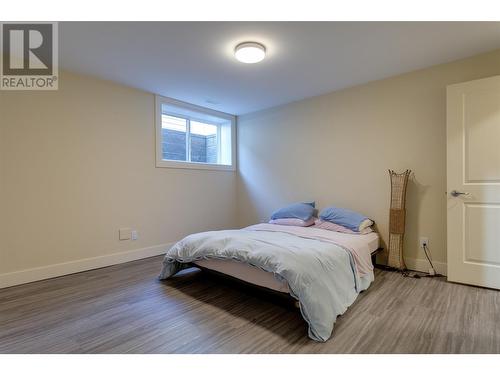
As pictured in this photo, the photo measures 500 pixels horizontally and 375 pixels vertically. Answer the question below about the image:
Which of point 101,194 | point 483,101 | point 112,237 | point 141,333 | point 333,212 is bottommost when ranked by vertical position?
point 141,333

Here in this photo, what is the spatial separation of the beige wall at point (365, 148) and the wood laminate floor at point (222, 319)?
98cm

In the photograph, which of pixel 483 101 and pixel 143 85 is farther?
pixel 143 85

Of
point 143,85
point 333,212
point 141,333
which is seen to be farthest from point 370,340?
point 143,85

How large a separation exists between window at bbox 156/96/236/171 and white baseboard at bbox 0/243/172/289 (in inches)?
A: 50.3

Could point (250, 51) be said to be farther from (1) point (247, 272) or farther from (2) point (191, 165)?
(2) point (191, 165)

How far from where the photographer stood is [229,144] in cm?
483

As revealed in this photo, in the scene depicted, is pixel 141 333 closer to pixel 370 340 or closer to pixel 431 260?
pixel 370 340

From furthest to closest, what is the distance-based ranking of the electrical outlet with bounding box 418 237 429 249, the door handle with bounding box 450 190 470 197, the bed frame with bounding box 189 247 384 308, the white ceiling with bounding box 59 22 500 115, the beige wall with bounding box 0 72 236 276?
the electrical outlet with bounding box 418 237 429 249, the beige wall with bounding box 0 72 236 276, the door handle with bounding box 450 190 470 197, the white ceiling with bounding box 59 22 500 115, the bed frame with bounding box 189 247 384 308

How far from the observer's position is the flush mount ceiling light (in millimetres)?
2352

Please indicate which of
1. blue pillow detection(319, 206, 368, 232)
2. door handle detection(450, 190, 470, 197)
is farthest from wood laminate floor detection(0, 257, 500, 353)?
door handle detection(450, 190, 470, 197)

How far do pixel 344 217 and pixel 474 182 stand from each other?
1291mm

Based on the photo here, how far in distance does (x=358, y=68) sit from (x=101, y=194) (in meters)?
3.44

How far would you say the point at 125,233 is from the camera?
3439 mm

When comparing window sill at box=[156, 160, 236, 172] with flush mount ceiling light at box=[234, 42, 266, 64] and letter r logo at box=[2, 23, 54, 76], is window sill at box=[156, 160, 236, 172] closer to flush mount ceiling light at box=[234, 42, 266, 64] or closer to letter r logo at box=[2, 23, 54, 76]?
letter r logo at box=[2, 23, 54, 76]
